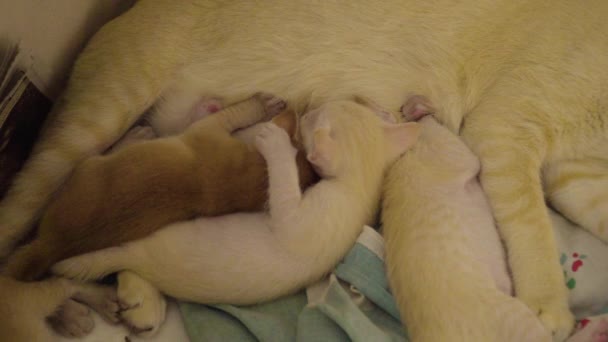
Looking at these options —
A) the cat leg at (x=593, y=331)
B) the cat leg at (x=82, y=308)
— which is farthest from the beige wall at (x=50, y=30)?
the cat leg at (x=593, y=331)

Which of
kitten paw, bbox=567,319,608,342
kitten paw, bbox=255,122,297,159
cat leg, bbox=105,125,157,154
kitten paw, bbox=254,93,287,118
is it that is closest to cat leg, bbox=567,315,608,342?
kitten paw, bbox=567,319,608,342

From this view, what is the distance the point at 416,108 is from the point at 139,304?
921 millimetres

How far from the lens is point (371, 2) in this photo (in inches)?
63.3

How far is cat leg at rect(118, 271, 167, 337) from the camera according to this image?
1.25 m

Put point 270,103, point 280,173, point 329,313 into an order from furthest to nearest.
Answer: point 270,103, point 280,173, point 329,313

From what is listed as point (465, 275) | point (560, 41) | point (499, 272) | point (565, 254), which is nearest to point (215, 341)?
point (465, 275)

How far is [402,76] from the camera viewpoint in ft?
5.32

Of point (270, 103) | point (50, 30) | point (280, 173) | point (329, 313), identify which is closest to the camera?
point (329, 313)

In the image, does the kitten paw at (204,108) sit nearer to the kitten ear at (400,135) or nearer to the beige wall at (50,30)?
the beige wall at (50,30)

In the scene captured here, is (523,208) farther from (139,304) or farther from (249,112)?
(139,304)

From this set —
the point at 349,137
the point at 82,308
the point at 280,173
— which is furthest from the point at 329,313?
the point at 82,308

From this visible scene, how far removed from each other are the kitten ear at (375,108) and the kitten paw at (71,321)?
35.8 inches

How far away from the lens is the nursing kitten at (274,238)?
1.27m

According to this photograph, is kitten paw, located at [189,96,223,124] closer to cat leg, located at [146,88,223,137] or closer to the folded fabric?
cat leg, located at [146,88,223,137]
